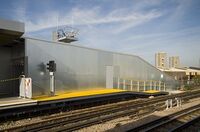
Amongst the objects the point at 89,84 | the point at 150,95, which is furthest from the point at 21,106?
the point at 150,95

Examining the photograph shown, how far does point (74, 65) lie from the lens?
17.3 metres

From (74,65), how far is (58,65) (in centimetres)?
154

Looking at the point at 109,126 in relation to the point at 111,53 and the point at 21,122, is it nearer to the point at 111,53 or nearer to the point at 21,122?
the point at 21,122

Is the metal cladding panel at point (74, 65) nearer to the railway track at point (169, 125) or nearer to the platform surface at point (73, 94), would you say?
the platform surface at point (73, 94)

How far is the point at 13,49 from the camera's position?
16094mm

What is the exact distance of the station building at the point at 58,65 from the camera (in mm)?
14266

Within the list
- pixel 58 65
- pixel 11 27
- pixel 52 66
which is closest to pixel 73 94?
pixel 58 65

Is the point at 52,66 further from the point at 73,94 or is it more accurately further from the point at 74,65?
the point at 74,65

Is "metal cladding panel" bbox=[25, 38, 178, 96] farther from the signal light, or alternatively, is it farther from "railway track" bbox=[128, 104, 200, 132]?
"railway track" bbox=[128, 104, 200, 132]

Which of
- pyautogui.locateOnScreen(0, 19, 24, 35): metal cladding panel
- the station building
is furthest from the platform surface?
pyautogui.locateOnScreen(0, 19, 24, 35): metal cladding panel

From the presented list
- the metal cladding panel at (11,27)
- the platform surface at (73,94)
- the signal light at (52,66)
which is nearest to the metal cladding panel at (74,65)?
the platform surface at (73,94)

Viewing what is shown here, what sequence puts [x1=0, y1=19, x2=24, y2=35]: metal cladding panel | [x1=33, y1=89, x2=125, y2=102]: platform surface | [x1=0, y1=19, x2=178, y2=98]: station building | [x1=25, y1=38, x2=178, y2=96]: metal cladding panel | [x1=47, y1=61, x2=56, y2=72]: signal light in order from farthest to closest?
[x1=25, y1=38, x2=178, y2=96]: metal cladding panel, [x1=47, y1=61, x2=56, y2=72]: signal light, [x1=0, y1=19, x2=178, y2=98]: station building, [x1=33, y1=89, x2=125, y2=102]: platform surface, [x1=0, y1=19, x2=24, y2=35]: metal cladding panel

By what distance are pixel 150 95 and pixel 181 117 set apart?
1029 cm

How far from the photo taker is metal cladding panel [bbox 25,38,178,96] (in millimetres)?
14648
